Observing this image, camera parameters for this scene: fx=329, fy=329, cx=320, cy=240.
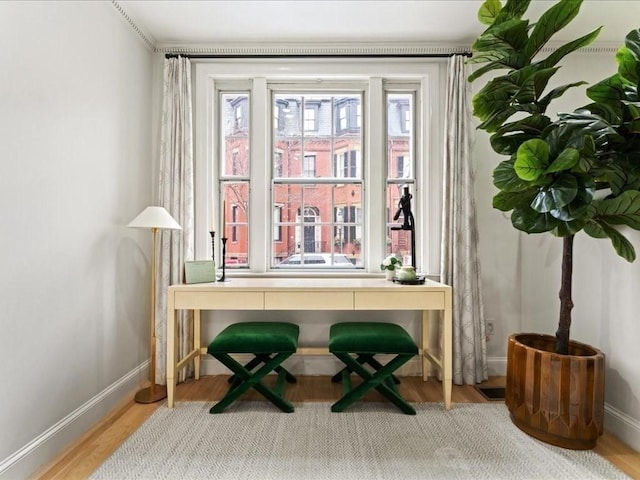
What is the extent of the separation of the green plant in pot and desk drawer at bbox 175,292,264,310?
1.60 metres

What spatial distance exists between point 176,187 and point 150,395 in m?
1.55

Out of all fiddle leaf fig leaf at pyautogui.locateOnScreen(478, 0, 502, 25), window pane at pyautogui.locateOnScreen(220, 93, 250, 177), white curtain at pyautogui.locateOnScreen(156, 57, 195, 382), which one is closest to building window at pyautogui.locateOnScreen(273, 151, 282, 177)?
window pane at pyautogui.locateOnScreen(220, 93, 250, 177)

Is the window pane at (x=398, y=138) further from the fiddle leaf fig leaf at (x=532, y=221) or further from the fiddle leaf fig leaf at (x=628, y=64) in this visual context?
the fiddle leaf fig leaf at (x=628, y=64)

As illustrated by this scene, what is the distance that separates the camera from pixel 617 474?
160 centimetres

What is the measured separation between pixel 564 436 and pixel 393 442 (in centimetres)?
90

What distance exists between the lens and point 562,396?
1.74 metres

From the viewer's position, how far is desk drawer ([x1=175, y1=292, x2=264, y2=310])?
2195 mm

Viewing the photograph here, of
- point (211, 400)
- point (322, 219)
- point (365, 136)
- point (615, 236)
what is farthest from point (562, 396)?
point (365, 136)

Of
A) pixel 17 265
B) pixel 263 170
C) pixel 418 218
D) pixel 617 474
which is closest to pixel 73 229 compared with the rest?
pixel 17 265

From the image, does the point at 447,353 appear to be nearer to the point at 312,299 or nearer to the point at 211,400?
the point at 312,299

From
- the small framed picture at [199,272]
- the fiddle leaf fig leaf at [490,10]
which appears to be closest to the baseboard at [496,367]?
the small framed picture at [199,272]

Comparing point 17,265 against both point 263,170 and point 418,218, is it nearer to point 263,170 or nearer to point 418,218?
point 263,170

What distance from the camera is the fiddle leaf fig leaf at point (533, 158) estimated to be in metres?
1.55

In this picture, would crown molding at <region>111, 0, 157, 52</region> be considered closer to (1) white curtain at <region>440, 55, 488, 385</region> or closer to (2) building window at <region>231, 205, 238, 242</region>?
(2) building window at <region>231, 205, 238, 242</region>
